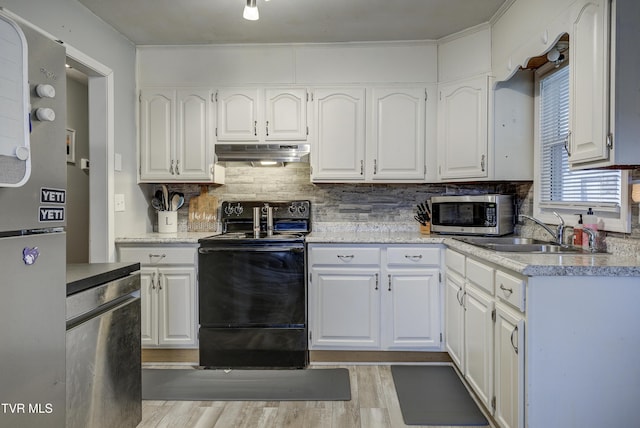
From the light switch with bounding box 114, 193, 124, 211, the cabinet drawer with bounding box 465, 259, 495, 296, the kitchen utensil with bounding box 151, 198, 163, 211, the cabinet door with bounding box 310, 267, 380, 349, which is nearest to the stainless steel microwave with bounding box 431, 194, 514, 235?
the cabinet drawer with bounding box 465, 259, 495, 296

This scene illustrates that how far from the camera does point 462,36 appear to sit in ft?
9.75

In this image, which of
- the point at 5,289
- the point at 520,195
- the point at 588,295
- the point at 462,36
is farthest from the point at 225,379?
the point at 462,36

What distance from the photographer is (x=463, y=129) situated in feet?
9.70

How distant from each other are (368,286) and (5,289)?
216 centimetres

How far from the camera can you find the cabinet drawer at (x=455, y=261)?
245 centimetres

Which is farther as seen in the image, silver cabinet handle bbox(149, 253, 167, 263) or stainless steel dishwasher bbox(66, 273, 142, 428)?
silver cabinet handle bbox(149, 253, 167, 263)

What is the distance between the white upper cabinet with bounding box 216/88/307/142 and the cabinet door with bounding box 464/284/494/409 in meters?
1.73

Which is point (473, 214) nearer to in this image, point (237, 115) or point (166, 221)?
point (237, 115)

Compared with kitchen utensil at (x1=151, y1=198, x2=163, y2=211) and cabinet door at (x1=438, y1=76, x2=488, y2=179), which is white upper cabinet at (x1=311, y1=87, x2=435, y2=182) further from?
kitchen utensil at (x1=151, y1=198, x2=163, y2=211)

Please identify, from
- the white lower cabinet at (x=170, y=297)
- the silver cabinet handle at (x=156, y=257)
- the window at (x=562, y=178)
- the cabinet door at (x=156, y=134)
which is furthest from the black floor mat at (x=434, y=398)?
the cabinet door at (x=156, y=134)

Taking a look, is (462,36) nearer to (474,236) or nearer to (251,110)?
(474,236)

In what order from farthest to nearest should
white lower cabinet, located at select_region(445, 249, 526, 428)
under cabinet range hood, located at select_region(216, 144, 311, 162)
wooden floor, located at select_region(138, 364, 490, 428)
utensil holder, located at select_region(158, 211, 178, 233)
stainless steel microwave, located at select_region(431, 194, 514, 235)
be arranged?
utensil holder, located at select_region(158, 211, 178, 233)
under cabinet range hood, located at select_region(216, 144, 311, 162)
stainless steel microwave, located at select_region(431, 194, 514, 235)
wooden floor, located at select_region(138, 364, 490, 428)
white lower cabinet, located at select_region(445, 249, 526, 428)

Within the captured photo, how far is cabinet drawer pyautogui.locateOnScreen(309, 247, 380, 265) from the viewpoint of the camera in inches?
111

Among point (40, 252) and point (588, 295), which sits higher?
point (40, 252)
